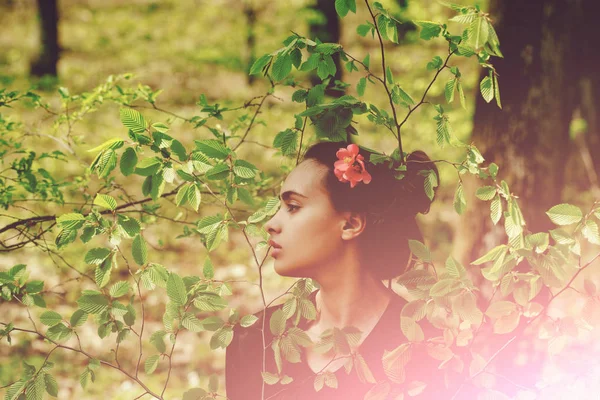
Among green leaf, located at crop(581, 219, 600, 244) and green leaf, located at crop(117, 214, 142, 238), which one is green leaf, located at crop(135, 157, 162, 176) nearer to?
green leaf, located at crop(117, 214, 142, 238)

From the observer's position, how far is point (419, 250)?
167cm

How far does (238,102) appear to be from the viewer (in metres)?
8.19

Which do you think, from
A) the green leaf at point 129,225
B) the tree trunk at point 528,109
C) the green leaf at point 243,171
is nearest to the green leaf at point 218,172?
the green leaf at point 243,171

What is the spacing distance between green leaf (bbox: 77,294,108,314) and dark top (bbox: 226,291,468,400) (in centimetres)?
50

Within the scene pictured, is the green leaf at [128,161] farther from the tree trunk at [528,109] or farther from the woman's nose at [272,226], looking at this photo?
the tree trunk at [528,109]

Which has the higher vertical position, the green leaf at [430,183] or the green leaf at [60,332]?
the green leaf at [430,183]

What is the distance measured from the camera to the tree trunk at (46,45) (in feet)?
28.9

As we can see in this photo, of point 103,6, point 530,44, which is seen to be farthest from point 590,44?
point 103,6

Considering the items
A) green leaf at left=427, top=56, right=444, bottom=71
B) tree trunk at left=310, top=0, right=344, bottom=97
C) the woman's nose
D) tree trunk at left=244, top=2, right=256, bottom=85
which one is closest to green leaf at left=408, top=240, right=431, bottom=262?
the woman's nose

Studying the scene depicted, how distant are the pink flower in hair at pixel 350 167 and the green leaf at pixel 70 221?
746 mm

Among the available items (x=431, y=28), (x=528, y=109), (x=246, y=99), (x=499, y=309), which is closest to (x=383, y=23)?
(x=431, y=28)

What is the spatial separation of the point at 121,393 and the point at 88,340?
106 cm

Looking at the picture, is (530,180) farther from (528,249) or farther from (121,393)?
(121,393)

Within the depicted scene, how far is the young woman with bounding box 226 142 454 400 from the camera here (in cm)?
175
